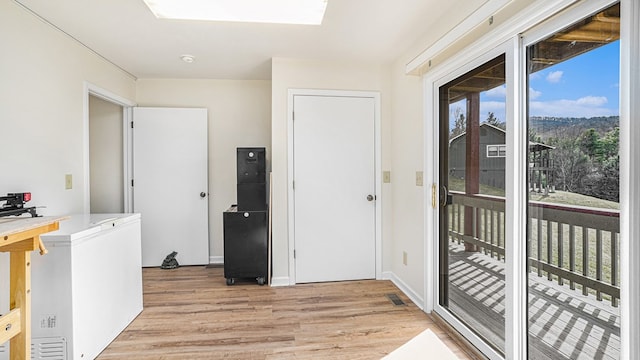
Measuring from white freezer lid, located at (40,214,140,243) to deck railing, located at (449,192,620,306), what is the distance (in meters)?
2.42

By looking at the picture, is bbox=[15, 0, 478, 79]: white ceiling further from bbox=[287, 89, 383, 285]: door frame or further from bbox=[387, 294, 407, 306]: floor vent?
bbox=[387, 294, 407, 306]: floor vent

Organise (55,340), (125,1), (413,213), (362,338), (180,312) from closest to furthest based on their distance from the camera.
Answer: (55,340)
(125,1)
(362,338)
(180,312)
(413,213)

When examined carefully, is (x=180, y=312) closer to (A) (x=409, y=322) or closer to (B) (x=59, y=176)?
(B) (x=59, y=176)

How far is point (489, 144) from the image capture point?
1.81 metres

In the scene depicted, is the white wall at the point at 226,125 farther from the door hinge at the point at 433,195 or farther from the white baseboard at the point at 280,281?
the door hinge at the point at 433,195

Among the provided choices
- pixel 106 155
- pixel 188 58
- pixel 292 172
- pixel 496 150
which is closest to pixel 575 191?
pixel 496 150

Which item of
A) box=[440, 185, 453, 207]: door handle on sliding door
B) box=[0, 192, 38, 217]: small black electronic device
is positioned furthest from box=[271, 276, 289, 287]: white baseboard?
box=[0, 192, 38, 217]: small black electronic device

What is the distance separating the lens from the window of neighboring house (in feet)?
5.48

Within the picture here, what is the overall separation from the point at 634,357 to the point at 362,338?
1.38m

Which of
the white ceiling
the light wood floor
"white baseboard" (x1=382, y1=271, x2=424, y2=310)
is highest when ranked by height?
the white ceiling

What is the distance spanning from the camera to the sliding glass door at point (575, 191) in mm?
1163

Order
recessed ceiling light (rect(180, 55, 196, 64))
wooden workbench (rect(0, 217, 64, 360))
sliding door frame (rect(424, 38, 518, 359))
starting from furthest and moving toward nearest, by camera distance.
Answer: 1. recessed ceiling light (rect(180, 55, 196, 64))
2. sliding door frame (rect(424, 38, 518, 359))
3. wooden workbench (rect(0, 217, 64, 360))

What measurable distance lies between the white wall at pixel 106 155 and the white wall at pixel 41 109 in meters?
0.92

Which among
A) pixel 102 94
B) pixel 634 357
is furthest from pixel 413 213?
pixel 102 94
